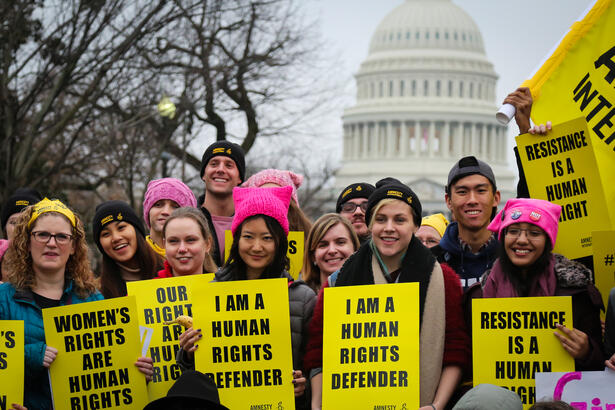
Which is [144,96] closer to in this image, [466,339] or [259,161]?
[259,161]

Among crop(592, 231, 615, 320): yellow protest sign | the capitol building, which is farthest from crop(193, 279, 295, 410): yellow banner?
the capitol building

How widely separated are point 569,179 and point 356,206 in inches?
89.1

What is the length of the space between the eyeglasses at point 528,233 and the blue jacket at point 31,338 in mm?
2851

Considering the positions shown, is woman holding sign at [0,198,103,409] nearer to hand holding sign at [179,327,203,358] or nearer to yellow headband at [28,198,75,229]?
yellow headband at [28,198,75,229]

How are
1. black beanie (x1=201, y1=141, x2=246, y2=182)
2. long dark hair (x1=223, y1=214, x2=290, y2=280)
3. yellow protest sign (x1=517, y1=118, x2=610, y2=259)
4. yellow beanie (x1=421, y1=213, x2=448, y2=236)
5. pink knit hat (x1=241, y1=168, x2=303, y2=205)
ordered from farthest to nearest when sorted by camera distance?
yellow beanie (x1=421, y1=213, x2=448, y2=236) → pink knit hat (x1=241, y1=168, x2=303, y2=205) → black beanie (x1=201, y1=141, x2=246, y2=182) → yellow protest sign (x1=517, y1=118, x2=610, y2=259) → long dark hair (x1=223, y1=214, x2=290, y2=280)

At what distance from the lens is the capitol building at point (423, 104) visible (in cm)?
12094

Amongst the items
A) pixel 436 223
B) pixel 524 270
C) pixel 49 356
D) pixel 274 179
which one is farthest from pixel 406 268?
pixel 436 223

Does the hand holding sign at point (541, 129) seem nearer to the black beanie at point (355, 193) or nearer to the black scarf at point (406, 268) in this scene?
the black scarf at point (406, 268)

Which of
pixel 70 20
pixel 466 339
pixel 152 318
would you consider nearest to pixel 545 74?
pixel 466 339

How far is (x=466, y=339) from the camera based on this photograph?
6703mm

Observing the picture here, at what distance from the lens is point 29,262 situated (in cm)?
701

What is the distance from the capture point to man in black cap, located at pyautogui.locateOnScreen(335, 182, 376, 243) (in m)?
9.53

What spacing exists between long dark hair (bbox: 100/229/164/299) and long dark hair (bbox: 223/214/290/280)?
3.97 feet

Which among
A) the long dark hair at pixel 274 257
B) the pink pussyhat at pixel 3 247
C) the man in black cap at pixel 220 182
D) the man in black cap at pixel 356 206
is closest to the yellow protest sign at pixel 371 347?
the long dark hair at pixel 274 257
